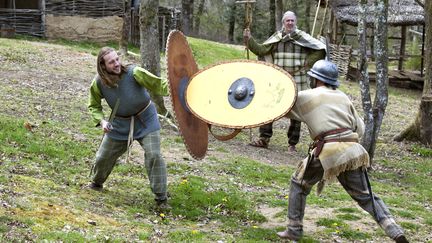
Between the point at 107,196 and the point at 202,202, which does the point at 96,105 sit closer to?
the point at 107,196

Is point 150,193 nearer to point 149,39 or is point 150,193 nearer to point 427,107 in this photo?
point 149,39

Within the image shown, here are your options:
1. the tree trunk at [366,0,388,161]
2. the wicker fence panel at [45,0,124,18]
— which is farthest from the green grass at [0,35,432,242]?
the wicker fence panel at [45,0,124,18]

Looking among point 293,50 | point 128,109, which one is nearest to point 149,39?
point 293,50

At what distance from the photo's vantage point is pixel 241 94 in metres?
6.48

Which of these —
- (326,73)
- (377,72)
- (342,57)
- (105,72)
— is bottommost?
(342,57)

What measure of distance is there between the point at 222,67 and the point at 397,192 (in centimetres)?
374

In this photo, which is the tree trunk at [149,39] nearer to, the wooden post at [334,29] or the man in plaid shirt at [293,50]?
the man in plaid shirt at [293,50]

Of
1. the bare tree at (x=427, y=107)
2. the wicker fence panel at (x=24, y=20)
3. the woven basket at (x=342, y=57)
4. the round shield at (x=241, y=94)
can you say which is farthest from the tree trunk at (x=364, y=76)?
the wicker fence panel at (x=24, y=20)

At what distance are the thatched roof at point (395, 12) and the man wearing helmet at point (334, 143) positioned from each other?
743 inches

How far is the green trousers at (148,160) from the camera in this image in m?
6.66

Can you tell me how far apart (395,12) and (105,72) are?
2075cm

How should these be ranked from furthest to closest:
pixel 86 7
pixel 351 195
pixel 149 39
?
pixel 86 7
pixel 149 39
pixel 351 195

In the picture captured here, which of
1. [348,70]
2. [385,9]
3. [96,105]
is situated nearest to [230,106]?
[96,105]

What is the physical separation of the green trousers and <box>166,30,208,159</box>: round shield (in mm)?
322
